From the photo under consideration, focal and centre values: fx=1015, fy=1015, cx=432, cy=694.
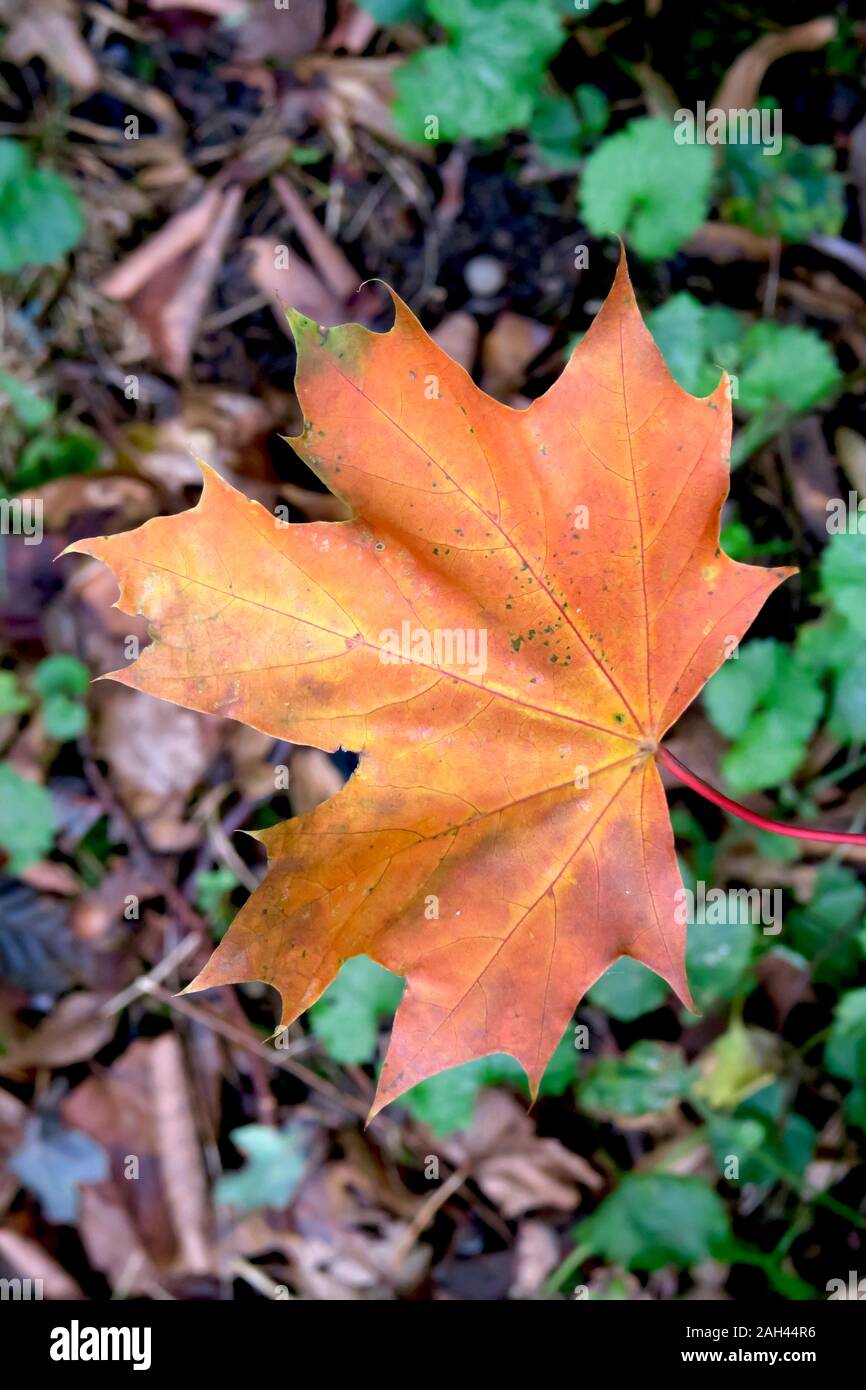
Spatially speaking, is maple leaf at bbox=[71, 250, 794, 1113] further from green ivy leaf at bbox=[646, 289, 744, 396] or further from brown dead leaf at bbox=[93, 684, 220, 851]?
brown dead leaf at bbox=[93, 684, 220, 851]

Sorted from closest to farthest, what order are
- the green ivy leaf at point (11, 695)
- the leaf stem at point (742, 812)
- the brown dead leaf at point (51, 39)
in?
1. the leaf stem at point (742, 812)
2. the green ivy leaf at point (11, 695)
3. the brown dead leaf at point (51, 39)

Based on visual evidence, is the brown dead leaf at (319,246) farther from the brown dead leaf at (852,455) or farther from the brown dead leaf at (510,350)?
the brown dead leaf at (852,455)

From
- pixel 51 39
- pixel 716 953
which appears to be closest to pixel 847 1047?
pixel 716 953

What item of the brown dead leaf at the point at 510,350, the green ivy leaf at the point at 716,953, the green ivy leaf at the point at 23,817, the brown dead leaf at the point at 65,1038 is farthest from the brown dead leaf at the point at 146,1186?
the brown dead leaf at the point at 510,350

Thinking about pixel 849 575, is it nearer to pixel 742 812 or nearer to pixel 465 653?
pixel 742 812

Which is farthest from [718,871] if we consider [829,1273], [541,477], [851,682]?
[541,477]

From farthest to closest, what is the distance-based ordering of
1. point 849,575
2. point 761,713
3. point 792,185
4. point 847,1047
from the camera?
1. point 792,185
2. point 847,1047
3. point 761,713
4. point 849,575

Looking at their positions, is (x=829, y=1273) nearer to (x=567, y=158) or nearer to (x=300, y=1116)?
(x=300, y=1116)
